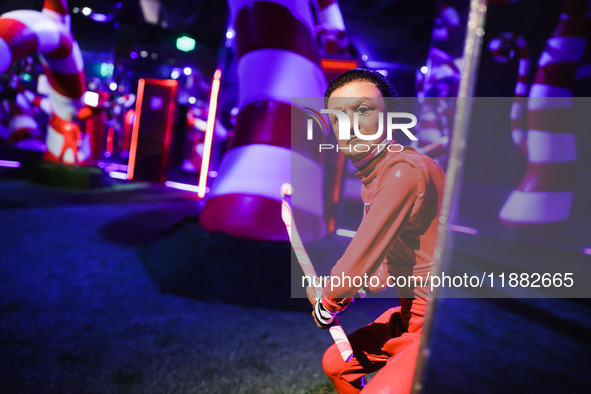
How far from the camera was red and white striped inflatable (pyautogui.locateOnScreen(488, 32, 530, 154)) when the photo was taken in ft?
10.2

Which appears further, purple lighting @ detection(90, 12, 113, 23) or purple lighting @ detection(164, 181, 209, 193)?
purple lighting @ detection(164, 181, 209, 193)

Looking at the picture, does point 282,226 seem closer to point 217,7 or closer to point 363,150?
point 363,150

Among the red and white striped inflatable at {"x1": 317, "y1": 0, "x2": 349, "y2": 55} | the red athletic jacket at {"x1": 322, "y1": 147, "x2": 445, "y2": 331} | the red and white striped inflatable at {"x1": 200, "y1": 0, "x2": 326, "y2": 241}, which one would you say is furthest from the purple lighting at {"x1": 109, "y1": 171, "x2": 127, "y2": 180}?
the red athletic jacket at {"x1": 322, "y1": 147, "x2": 445, "y2": 331}

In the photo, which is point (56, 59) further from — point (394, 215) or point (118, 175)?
point (394, 215)

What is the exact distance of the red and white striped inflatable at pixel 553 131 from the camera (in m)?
3.03

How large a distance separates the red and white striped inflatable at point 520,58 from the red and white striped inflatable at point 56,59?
4.03 m

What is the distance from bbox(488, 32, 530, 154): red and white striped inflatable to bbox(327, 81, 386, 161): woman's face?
3066mm

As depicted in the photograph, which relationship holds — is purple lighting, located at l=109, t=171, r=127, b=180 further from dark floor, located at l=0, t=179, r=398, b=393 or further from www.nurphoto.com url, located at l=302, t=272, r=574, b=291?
www.nurphoto.com url, located at l=302, t=272, r=574, b=291

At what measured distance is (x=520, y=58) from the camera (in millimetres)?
3170

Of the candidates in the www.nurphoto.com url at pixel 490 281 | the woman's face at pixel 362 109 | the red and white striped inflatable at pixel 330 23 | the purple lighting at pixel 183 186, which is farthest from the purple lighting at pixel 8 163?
the woman's face at pixel 362 109

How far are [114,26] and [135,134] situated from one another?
5.46 ft

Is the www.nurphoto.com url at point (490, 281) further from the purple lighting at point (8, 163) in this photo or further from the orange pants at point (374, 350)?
the purple lighting at point (8, 163)

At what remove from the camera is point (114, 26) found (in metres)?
5.29

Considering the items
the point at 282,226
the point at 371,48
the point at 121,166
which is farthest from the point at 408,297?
the point at 121,166
